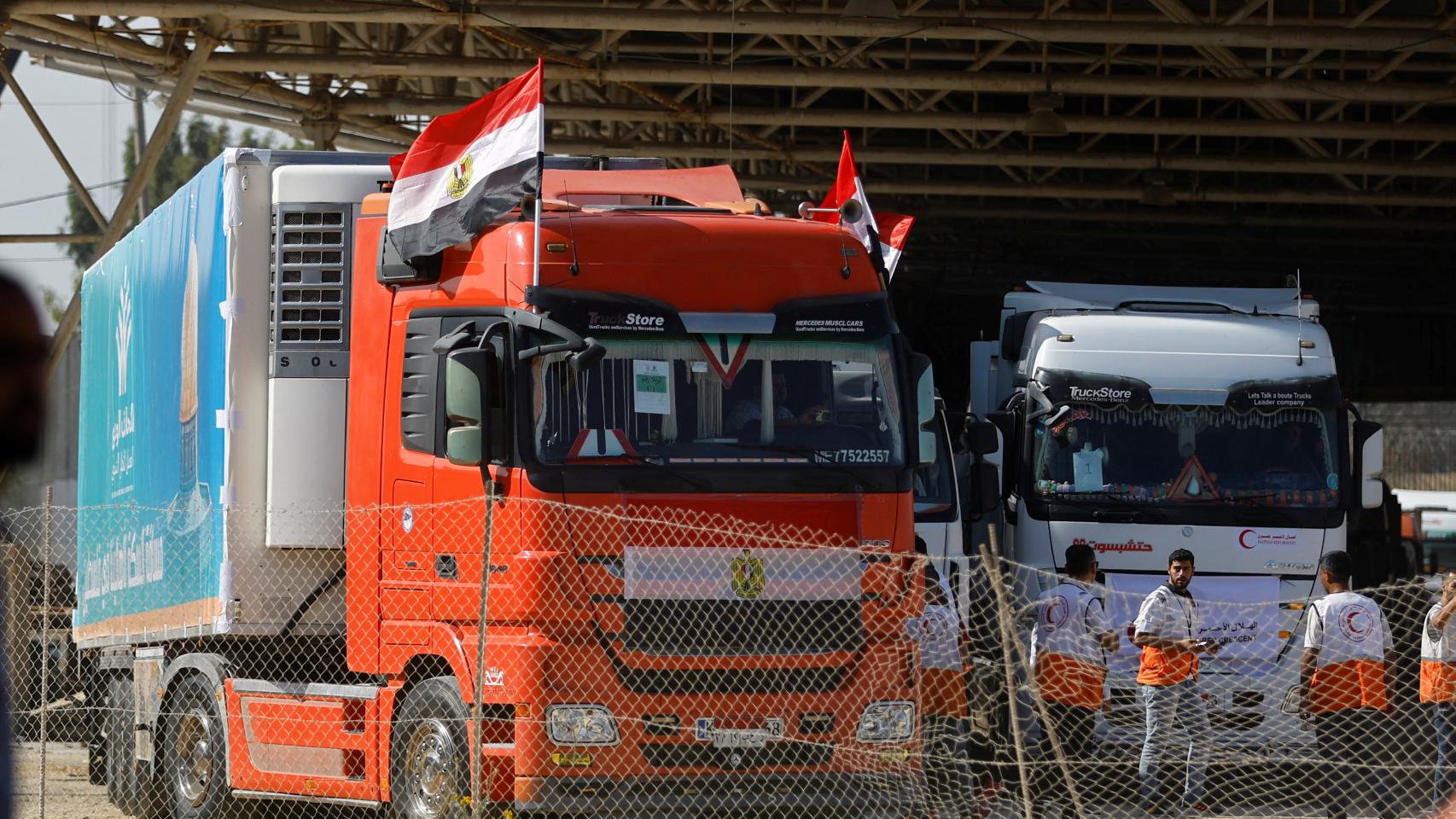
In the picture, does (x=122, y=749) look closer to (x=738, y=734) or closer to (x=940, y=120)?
(x=738, y=734)

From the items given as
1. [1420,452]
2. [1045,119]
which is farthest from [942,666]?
[1420,452]

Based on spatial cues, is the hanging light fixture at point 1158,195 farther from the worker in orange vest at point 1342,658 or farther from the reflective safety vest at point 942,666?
the reflective safety vest at point 942,666

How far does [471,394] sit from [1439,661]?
21.1ft

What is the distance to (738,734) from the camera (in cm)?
808

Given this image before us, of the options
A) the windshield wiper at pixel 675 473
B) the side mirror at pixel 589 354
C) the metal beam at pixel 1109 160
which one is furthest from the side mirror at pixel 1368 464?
the metal beam at pixel 1109 160

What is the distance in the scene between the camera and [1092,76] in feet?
70.8

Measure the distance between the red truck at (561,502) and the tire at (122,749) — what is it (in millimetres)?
1937

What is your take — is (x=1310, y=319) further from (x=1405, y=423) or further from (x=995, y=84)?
(x=1405, y=423)

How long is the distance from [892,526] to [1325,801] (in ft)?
15.1

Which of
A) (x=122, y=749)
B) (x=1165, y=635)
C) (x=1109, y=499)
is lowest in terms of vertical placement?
(x=122, y=749)

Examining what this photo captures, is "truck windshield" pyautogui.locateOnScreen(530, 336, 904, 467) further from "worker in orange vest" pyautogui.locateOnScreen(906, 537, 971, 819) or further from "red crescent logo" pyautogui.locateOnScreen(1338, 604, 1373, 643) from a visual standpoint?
"red crescent logo" pyautogui.locateOnScreen(1338, 604, 1373, 643)

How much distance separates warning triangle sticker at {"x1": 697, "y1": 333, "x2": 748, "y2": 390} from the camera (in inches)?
330

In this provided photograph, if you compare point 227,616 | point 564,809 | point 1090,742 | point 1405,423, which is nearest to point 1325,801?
point 1090,742

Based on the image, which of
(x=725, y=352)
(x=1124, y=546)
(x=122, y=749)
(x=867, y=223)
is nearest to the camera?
(x=725, y=352)
